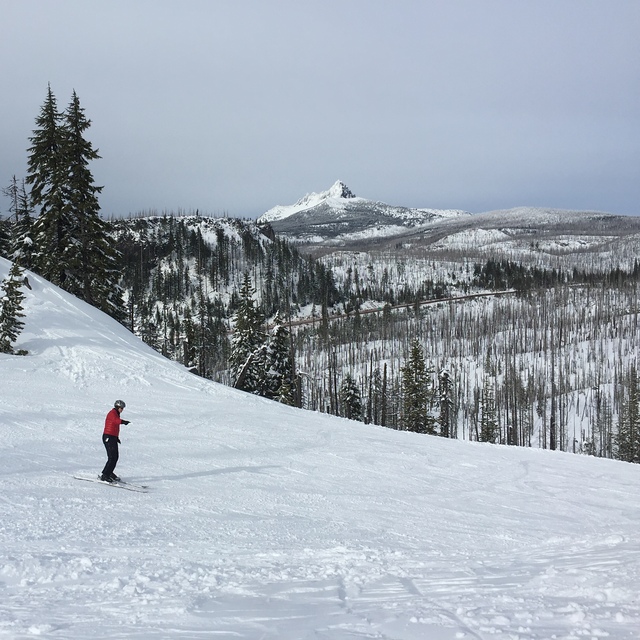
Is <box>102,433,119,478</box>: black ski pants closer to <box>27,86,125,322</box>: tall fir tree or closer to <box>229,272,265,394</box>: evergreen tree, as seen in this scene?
<box>27,86,125,322</box>: tall fir tree

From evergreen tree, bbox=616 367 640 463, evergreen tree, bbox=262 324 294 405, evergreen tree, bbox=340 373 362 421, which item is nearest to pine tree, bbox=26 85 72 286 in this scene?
evergreen tree, bbox=262 324 294 405

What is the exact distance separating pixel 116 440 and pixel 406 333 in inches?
5491

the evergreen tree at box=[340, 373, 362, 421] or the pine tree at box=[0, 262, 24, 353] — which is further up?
the pine tree at box=[0, 262, 24, 353]

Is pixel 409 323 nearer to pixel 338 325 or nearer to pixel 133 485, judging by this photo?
pixel 338 325

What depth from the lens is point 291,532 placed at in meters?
8.45

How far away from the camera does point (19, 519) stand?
302 inches

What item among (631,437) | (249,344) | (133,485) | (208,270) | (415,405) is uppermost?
(208,270)

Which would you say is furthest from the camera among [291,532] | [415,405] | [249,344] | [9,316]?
[415,405]

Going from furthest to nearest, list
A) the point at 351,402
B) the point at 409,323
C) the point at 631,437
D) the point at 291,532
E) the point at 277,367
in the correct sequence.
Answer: the point at 409,323 → the point at 631,437 → the point at 351,402 → the point at 277,367 → the point at 291,532

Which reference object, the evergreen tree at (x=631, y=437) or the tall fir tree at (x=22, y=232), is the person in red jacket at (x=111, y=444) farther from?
the evergreen tree at (x=631, y=437)

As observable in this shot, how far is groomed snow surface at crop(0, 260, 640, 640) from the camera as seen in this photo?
529 cm

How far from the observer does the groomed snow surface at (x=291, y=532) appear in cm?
529

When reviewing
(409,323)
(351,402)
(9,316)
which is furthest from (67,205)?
(409,323)

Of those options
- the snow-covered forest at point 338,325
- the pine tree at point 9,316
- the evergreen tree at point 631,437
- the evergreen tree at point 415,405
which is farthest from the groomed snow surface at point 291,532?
the evergreen tree at point 631,437
